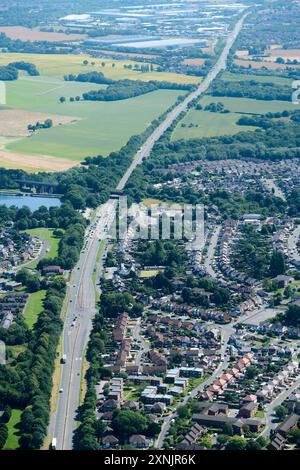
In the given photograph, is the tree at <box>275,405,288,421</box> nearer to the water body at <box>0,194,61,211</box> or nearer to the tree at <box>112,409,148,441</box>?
the tree at <box>112,409,148,441</box>

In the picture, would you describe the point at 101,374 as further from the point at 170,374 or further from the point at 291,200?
the point at 291,200

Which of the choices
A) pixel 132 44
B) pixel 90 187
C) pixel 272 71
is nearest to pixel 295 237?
pixel 90 187

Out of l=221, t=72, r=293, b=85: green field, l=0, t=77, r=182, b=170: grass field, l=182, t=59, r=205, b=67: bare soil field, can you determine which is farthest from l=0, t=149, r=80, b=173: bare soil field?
l=182, t=59, r=205, b=67: bare soil field

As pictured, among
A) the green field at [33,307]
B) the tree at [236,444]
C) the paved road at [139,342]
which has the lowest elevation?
the green field at [33,307]

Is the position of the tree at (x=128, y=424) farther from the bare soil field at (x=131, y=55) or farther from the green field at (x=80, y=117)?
the bare soil field at (x=131, y=55)

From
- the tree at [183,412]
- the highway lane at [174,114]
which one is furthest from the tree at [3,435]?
the highway lane at [174,114]

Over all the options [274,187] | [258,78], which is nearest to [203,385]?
[274,187]
